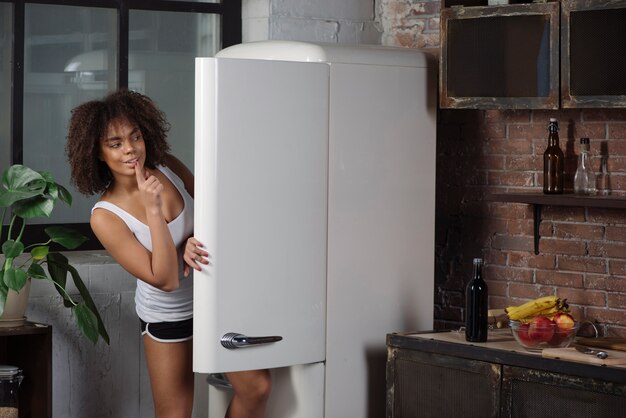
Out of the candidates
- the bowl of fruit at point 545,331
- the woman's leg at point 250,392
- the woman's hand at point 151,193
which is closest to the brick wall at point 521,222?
the bowl of fruit at point 545,331

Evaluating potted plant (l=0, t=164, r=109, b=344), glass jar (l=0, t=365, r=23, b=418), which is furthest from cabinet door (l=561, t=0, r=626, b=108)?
glass jar (l=0, t=365, r=23, b=418)

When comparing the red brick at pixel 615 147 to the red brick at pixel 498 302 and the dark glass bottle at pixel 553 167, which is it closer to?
the dark glass bottle at pixel 553 167

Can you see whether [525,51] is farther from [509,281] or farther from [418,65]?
[509,281]

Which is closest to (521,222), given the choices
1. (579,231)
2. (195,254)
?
(579,231)

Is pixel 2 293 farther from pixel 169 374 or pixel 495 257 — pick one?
pixel 495 257

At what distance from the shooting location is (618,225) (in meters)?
3.93

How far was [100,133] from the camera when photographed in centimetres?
369

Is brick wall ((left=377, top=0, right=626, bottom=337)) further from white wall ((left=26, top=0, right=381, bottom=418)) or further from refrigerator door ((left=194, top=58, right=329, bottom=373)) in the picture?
refrigerator door ((left=194, top=58, right=329, bottom=373))

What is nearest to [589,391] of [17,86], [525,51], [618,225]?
[618,225]

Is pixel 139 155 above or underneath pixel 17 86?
underneath

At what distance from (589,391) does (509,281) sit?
97cm

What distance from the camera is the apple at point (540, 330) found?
3551 millimetres

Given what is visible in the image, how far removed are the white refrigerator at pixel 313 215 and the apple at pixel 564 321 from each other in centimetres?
62

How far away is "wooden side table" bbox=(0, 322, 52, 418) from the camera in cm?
405
